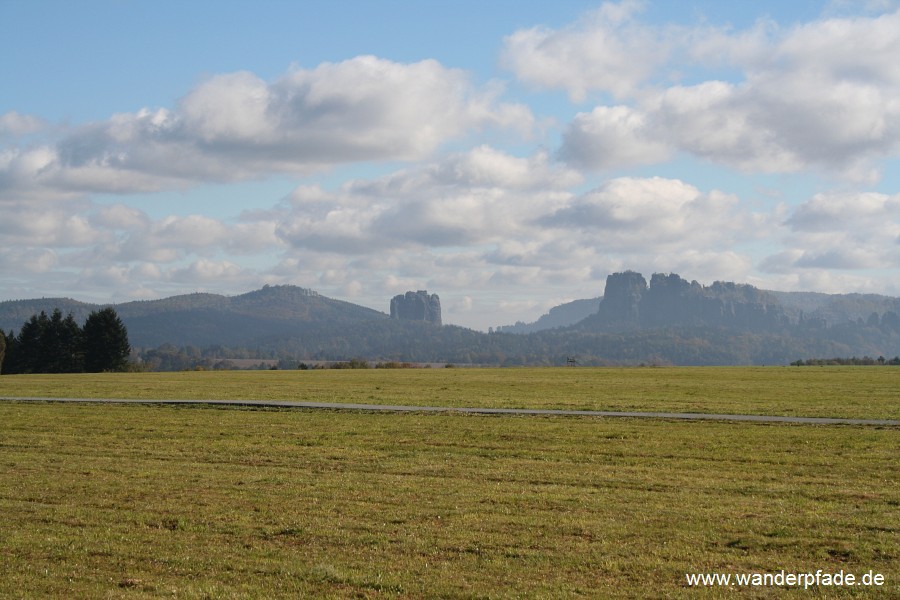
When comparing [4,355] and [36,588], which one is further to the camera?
[4,355]

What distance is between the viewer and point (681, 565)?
1195cm

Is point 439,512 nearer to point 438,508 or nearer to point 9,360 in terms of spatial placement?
point 438,508

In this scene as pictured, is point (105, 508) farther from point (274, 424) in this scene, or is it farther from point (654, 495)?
point (274, 424)

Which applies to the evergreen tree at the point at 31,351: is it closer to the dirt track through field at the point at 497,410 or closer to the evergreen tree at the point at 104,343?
the evergreen tree at the point at 104,343

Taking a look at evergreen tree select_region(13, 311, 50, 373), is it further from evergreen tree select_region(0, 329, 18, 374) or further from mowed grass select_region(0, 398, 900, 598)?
mowed grass select_region(0, 398, 900, 598)

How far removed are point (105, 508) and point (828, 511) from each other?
13.9 m

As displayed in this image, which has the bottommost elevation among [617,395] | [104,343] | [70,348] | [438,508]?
[438,508]

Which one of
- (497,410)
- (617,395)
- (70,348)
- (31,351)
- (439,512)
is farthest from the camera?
(31,351)

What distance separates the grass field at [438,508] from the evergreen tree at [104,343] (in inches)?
3319

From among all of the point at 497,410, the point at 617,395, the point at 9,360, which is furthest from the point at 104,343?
the point at 497,410

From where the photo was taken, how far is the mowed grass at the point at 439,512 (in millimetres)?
11336

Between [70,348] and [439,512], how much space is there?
107115mm

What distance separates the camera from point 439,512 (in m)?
15.6

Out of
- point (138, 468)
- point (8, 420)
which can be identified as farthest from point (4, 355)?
point (138, 468)
